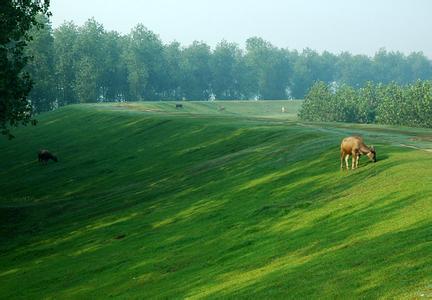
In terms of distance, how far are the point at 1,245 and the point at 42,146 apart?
4728cm

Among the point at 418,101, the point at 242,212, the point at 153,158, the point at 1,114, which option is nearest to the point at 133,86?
the point at 418,101

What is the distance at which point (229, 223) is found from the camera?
31984 millimetres

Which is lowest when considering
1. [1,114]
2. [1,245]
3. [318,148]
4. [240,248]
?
[1,245]

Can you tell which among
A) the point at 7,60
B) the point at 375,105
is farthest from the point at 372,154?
the point at 375,105

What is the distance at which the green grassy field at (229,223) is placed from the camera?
20.7 meters

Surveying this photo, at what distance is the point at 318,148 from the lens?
43.5 meters

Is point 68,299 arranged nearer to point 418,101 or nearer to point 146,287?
point 146,287

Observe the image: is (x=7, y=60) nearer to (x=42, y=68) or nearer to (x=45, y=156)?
(x=45, y=156)

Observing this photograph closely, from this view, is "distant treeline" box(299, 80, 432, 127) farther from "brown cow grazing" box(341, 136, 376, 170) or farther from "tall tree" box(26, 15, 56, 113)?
"brown cow grazing" box(341, 136, 376, 170)

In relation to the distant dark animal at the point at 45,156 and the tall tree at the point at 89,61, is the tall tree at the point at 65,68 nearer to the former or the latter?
the tall tree at the point at 89,61

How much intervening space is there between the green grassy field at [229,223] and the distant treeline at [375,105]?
62603 mm

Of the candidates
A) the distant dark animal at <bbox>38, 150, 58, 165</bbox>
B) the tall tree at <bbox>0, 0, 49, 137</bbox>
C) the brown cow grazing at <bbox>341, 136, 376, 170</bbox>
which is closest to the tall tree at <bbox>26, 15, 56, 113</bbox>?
the distant dark animal at <bbox>38, 150, 58, 165</bbox>

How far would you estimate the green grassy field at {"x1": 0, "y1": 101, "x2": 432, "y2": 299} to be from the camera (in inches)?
814

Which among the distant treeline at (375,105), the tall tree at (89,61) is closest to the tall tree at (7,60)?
the distant treeline at (375,105)
